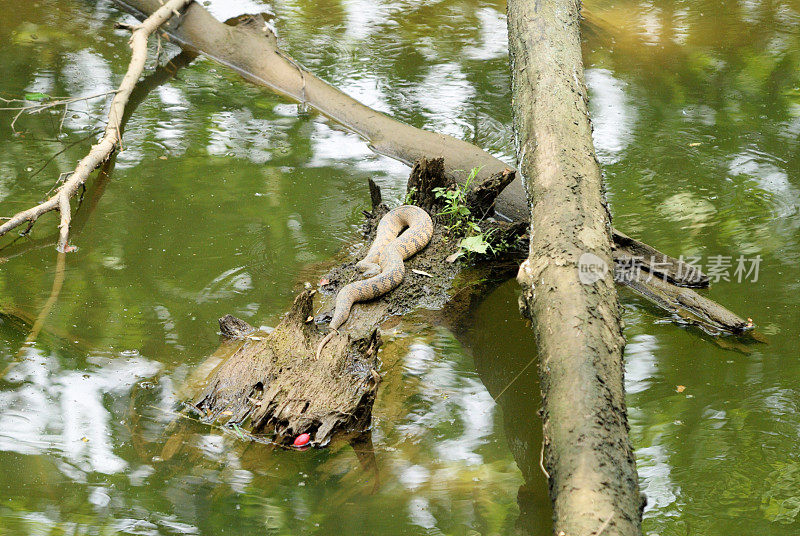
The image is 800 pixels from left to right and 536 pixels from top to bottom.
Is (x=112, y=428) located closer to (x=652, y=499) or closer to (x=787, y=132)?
(x=652, y=499)

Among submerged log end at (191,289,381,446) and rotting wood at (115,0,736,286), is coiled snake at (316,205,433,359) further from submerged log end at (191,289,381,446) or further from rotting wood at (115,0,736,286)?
rotting wood at (115,0,736,286)

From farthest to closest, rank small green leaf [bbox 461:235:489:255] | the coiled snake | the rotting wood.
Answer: the rotting wood, small green leaf [bbox 461:235:489:255], the coiled snake

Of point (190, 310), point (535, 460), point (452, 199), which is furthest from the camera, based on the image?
point (452, 199)

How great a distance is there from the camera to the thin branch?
5859mm

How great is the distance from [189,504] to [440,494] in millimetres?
1206

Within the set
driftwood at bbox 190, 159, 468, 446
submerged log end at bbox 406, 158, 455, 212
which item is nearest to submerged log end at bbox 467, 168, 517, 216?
submerged log end at bbox 406, 158, 455, 212

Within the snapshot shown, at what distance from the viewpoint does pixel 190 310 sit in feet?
16.7

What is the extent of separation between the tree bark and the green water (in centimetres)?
60

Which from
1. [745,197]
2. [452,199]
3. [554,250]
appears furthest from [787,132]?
[554,250]

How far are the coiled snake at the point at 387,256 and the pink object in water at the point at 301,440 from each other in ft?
2.47

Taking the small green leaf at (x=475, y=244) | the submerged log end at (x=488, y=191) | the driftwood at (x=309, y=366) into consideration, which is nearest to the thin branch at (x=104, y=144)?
the driftwood at (x=309, y=366)

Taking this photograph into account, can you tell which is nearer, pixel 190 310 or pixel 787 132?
pixel 190 310

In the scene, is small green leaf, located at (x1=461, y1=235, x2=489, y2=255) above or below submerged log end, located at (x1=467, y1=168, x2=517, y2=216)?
below

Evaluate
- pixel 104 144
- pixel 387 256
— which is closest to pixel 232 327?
pixel 387 256
